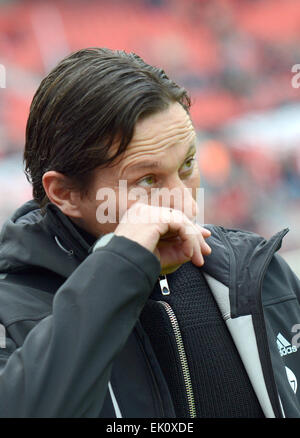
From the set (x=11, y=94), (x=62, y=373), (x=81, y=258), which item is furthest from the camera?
(x=11, y=94)

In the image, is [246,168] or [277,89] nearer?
[246,168]

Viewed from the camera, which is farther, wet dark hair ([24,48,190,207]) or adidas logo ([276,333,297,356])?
adidas logo ([276,333,297,356])

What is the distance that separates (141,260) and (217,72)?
513 cm

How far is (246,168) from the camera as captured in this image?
5.55m

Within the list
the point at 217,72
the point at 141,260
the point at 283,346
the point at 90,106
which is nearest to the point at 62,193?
the point at 90,106

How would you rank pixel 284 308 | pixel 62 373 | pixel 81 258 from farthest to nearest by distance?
pixel 284 308, pixel 81 258, pixel 62 373

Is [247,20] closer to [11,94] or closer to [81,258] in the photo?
[11,94]

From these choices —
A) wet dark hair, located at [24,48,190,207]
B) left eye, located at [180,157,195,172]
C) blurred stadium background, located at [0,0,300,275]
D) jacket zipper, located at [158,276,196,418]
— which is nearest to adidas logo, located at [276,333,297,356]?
jacket zipper, located at [158,276,196,418]

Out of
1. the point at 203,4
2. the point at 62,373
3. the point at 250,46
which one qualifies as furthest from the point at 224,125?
the point at 62,373

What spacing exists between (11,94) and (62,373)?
15.4 feet

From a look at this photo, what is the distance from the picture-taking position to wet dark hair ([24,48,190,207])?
1.23m

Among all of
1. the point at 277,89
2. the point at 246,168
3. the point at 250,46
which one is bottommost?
the point at 246,168

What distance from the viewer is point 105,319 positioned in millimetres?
1023

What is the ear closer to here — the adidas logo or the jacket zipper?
the jacket zipper
